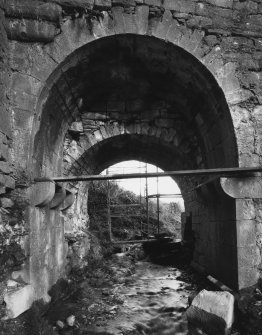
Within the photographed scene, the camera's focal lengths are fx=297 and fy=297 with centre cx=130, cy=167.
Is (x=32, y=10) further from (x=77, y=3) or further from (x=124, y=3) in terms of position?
(x=124, y=3)

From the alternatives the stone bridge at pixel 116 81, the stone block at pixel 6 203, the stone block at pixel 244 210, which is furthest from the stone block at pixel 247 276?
the stone block at pixel 6 203

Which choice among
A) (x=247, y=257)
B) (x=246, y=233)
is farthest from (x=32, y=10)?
(x=247, y=257)

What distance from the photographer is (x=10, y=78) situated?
3471 mm

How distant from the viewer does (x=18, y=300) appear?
9.78 feet

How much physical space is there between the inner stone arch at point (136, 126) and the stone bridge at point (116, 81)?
0.03 m

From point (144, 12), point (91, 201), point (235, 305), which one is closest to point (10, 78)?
point (144, 12)

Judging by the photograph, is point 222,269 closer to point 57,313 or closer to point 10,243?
point 57,313

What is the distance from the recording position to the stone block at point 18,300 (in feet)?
9.38

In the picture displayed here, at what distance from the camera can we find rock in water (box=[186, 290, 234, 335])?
3.05 meters

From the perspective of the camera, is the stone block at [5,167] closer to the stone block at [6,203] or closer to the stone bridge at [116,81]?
the stone bridge at [116,81]

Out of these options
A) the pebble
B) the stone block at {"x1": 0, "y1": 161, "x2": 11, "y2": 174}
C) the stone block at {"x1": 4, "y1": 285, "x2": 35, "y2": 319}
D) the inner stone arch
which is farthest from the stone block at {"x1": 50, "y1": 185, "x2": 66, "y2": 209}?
the pebble

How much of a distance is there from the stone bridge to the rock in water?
47cm

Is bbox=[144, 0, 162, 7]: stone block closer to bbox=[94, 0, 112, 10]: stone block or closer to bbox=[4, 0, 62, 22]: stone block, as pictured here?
bbox=[94, 0, 112, 10]: stone block

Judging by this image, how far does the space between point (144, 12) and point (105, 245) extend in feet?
23.2
